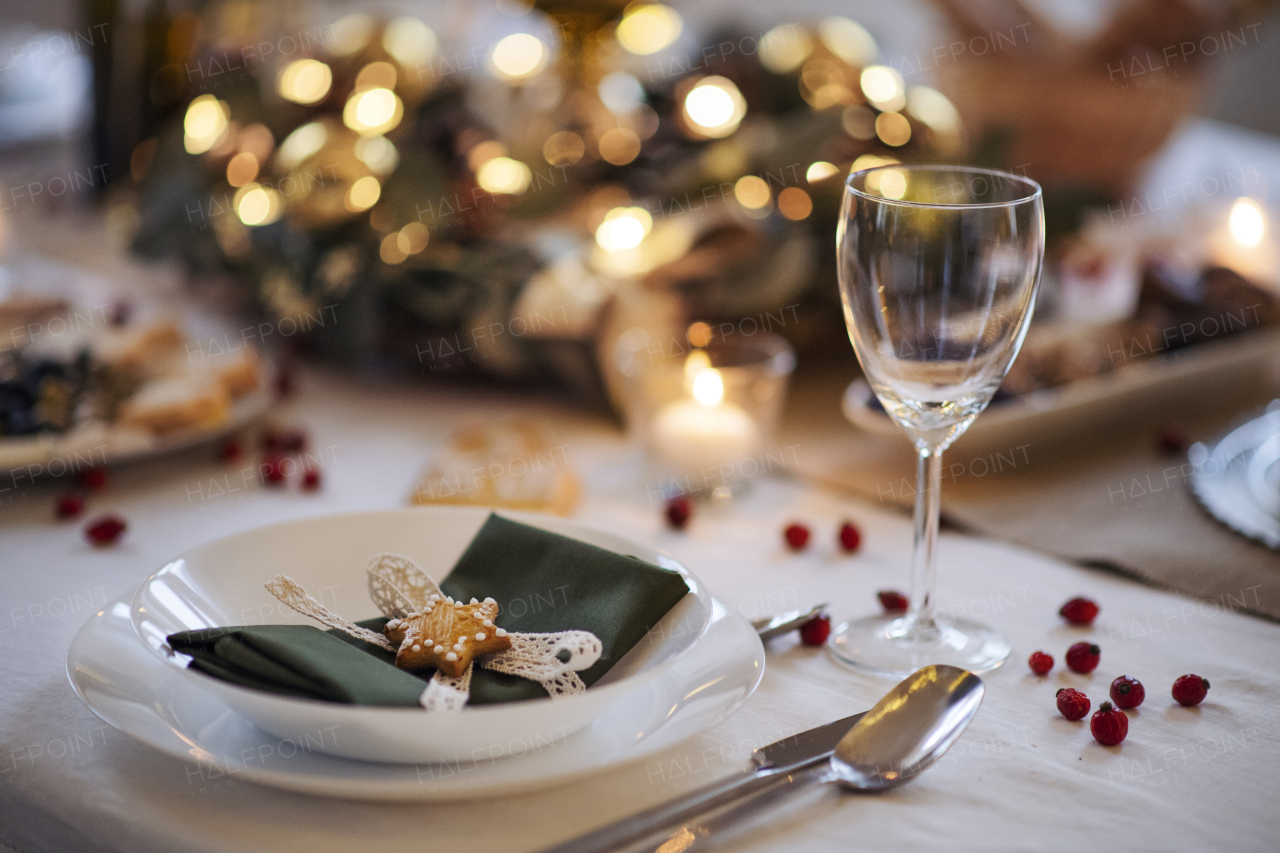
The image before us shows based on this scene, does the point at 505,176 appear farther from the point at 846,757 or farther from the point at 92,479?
the point at 846,757

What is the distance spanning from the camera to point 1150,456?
3.48 ft

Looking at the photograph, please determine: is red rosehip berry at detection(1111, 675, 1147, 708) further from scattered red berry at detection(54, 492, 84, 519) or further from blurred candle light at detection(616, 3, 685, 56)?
blurred candle light at detection(616, 3, 685, 56)

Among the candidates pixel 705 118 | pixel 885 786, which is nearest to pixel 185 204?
pixel 705 118

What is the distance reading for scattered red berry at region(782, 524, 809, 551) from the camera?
2.88ft

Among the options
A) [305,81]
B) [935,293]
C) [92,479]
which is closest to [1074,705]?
[935,293]

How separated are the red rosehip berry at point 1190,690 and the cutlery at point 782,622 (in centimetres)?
21

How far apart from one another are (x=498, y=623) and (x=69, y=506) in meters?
0.48

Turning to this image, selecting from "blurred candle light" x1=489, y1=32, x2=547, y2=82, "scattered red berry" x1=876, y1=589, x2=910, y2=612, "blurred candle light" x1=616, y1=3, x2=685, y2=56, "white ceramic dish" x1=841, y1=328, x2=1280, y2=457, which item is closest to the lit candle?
"white ceramic dish" x1=841, y1=328, x2=1280, y2=457

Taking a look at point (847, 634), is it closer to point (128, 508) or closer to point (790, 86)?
point (128, 508)

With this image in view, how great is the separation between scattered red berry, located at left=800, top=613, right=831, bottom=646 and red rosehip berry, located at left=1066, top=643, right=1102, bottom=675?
15 cm

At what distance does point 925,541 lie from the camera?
71cm

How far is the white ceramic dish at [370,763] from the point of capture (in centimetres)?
50

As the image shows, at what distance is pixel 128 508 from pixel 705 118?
0.91 metres

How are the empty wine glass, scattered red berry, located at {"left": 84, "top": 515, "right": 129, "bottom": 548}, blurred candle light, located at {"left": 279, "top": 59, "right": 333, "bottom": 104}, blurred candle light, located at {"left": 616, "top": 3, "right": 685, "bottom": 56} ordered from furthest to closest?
blurred candle light, located at {"left": 616, "top": 3, "right": 685, "bottom": 56}
blurred candle light, located at {"left": 279, "top": 59, "right": 333, "bottom": 104}
scattered red berry, located at {"left": 84, "top": 515, "right": 129, "bottom": 548}
the empty wine glass
